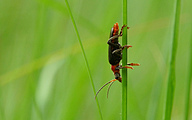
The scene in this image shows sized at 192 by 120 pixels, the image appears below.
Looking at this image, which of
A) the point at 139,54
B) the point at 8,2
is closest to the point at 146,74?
the point at 139,54

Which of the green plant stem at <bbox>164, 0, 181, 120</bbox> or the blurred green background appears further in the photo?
the blurred green background

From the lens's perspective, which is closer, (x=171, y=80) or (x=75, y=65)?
(x=171, y=80)

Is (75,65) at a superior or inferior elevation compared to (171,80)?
inferior

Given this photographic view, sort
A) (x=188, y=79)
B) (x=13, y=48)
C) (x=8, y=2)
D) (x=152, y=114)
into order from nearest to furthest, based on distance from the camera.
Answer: (x=188, y=79) < (x=152, y=114) < (x=13, y=48) < (x=8, y=2)

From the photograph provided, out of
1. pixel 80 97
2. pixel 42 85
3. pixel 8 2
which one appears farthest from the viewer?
pixel 8 2

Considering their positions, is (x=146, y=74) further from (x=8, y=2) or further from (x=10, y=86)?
(x=8, y=2)

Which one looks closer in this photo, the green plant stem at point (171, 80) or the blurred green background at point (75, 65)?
the green plant stem at point (171, 80)

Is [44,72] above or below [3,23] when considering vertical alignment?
below

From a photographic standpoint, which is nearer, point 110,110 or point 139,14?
point 110,110
